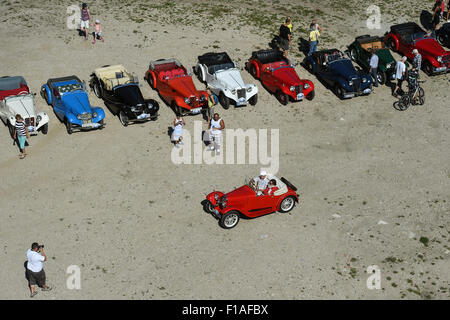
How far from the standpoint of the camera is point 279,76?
2400cm

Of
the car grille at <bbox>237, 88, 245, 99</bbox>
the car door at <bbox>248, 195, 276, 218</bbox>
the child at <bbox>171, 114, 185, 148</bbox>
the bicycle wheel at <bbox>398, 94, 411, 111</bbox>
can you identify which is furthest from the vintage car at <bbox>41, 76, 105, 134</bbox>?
the bicycle wheel at <bbox>398, 94, 411, 111</bbox>

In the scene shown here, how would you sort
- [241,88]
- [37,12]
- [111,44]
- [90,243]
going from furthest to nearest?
[37,12]
[111,44]
[241,88]
[90,243]

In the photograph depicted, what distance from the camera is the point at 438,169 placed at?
20.2 metres

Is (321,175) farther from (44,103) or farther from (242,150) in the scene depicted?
(44,103)

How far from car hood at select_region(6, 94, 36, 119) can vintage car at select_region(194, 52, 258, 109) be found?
7.48 meters

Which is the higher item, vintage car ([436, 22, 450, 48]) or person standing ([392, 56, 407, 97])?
person standing ([392, 56, 407, 97])

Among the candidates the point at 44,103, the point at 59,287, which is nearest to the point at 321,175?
the point at 59,287

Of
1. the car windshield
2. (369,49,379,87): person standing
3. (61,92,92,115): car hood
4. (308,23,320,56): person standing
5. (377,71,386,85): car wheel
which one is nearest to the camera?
(61,92,92,115): car hood

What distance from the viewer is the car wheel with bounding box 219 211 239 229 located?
1682 cm

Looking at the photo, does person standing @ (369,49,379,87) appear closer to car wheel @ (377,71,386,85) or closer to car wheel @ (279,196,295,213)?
car wheel @ (377,71,386,85)

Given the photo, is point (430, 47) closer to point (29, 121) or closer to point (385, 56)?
point (385, 56)

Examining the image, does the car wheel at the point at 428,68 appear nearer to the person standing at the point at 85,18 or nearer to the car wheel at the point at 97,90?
the car wheel at the point at 97,90

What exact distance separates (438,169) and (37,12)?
22760 mm

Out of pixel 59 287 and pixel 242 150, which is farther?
pixel 242 150
